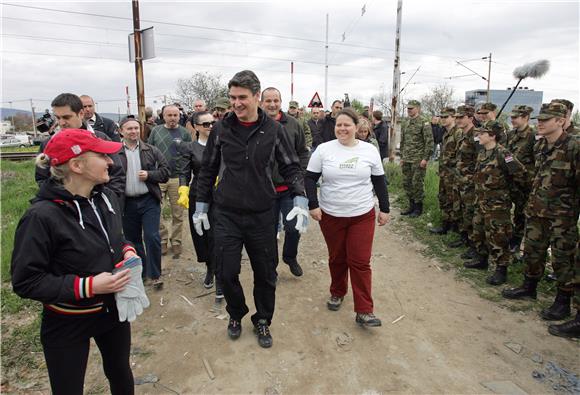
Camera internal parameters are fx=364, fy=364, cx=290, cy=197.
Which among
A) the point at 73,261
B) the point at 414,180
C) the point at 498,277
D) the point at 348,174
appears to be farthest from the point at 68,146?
the point at 414,180

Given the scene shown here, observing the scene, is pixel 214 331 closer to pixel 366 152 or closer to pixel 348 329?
pixel 348 329

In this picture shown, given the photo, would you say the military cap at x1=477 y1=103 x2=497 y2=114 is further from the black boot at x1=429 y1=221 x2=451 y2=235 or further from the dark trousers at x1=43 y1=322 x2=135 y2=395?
the dark trousers at x1=43 y1=322 x2=135 y2=395

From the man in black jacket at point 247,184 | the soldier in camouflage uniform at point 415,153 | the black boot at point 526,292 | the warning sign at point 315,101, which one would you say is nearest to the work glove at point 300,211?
the man in black jacket at point 247,184

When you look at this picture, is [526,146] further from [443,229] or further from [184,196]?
[184,196]

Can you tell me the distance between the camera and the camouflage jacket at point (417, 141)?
7094mm

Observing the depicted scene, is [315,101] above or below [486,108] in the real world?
above

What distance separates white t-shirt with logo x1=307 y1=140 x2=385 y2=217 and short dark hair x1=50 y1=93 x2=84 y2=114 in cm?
221

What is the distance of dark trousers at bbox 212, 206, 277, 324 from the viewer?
9.77 feet

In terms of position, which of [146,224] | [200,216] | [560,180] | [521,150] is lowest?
[146,224]

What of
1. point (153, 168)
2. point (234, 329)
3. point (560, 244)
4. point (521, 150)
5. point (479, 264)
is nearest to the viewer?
point (234, 329)

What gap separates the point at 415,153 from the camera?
729 cm

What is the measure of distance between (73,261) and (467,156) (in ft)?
18.0

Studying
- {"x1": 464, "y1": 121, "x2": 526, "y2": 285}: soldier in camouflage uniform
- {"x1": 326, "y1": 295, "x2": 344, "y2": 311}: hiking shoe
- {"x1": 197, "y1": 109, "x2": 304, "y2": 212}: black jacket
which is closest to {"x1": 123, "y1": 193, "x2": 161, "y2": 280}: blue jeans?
{"x1": 197, "y1": 109, "x2": 304, "y2": 212}: black jacket

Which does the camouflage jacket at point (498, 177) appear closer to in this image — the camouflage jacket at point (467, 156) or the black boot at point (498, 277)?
the black boot at point (498, 277)
